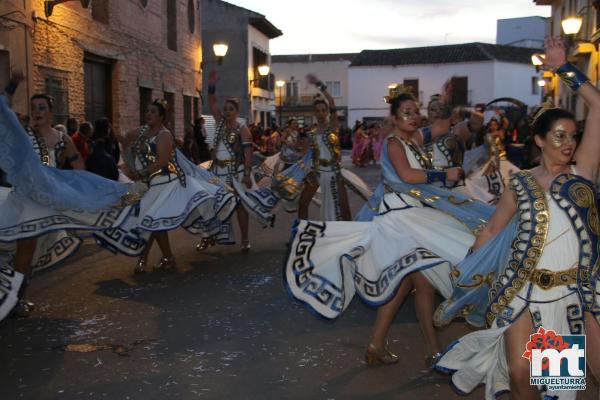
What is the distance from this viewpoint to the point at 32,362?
17.5ft

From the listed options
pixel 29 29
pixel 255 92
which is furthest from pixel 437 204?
pixel 255 92

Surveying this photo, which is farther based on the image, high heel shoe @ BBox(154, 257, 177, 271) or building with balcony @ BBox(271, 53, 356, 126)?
building with balcony @ BBox(271, 53, 356, 126)

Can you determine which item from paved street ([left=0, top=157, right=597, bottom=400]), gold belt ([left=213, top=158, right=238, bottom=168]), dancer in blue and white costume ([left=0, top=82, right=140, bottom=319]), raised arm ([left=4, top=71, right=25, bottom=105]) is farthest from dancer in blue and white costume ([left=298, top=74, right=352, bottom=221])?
raised arm ([left=4, top=71, right=25, bottom=105])

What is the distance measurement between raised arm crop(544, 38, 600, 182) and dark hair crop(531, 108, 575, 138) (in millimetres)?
103

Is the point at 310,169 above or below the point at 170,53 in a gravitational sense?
below

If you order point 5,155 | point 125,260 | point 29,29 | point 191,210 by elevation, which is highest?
point 29,29

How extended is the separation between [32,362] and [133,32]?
53.9ft

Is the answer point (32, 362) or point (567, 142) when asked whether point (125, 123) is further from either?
point (567, 142)

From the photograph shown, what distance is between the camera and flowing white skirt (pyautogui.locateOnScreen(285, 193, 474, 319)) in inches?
190

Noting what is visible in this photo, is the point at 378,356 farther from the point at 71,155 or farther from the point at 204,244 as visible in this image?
the point at 204,244

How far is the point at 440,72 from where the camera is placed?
62844 mm

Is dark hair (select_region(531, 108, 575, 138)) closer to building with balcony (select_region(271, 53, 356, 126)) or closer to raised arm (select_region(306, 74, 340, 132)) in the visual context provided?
raised arm (select_region(306, 74, 340, 132))

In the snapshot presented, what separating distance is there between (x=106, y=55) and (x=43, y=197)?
1261cm

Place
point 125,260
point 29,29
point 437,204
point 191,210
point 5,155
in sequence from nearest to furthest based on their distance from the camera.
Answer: point 437,204 → point 5,155 → point 191,210 → point 125,260 → point 29,29
